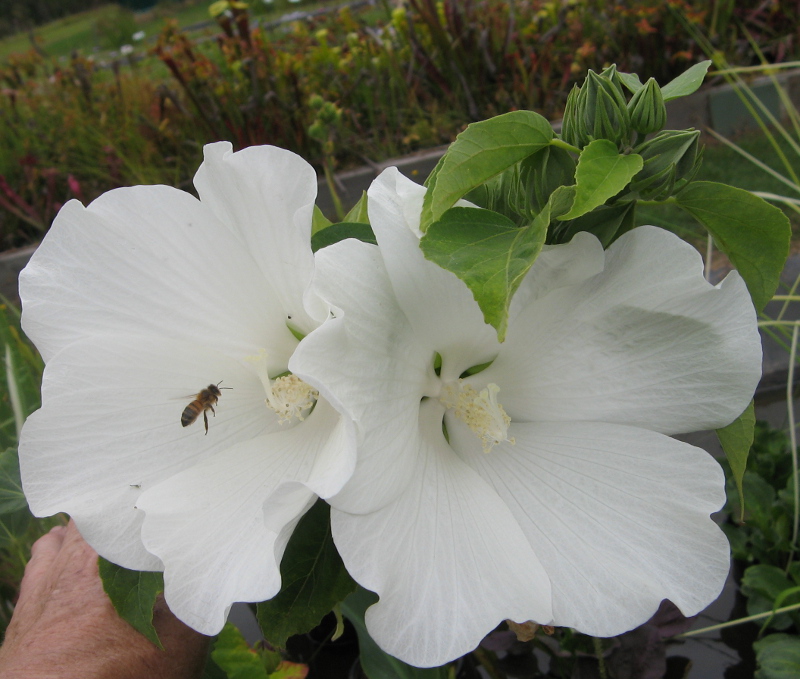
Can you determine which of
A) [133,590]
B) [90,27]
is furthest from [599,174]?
[90,27]

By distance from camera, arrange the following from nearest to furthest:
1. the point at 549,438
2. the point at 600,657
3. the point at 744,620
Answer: the point at 549,438
the point at 600,657
the point at 744,620

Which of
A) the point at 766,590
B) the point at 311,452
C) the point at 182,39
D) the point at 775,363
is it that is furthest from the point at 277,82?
the point at 311,452

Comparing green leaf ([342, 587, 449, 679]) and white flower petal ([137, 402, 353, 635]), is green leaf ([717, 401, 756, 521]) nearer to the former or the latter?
white flower petal ([137, 402, 353, 635])

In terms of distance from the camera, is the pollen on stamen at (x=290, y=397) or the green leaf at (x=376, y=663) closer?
the pollen on stamen at (x=290, y=397)

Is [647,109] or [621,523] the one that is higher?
[647,109]

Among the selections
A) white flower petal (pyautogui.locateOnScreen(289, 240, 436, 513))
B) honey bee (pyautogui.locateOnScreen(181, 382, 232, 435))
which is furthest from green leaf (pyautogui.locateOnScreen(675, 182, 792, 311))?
honey bee (pyautogui.locateOnScreen(181, 382, 232, 435))

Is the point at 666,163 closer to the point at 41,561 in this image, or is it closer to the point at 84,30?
the point at 41,561

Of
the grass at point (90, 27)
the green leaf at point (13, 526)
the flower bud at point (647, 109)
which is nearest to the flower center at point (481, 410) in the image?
the flower bud at point (647, 109)

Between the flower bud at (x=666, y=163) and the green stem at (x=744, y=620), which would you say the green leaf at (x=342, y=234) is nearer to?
the flower bud at (x=666, y=163)
